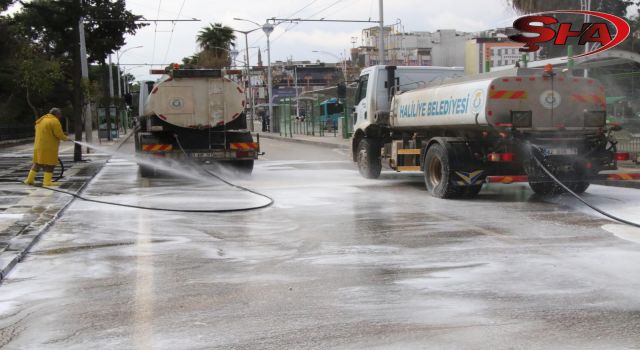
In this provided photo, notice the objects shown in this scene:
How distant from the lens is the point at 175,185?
15.6 meters

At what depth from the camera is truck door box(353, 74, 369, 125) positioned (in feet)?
52.2

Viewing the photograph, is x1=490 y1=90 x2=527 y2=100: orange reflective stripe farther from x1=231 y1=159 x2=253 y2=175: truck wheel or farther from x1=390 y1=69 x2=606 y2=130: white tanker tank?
x1=231 y1=159 x2=253 y2=175: truck wheel

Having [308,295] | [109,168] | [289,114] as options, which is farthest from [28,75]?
[289,114]

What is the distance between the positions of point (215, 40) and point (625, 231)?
70.8m

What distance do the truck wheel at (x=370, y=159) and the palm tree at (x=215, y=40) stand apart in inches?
2390

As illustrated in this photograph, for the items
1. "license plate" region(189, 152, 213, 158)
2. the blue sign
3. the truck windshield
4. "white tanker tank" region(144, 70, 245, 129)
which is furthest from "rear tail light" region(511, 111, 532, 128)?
"license plate" region(189, 152, 213, 158)

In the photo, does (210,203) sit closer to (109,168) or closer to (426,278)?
(426,278)

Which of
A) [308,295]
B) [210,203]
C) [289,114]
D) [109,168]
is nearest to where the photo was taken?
[308,295]

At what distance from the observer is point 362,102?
16.1 metres

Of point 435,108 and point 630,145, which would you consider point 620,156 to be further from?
point 630,145

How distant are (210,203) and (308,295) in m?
6.57

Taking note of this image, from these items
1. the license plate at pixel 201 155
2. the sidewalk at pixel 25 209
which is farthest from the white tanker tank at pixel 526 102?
the license plate at pixel 201 155

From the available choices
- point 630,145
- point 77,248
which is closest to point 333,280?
point 77,248

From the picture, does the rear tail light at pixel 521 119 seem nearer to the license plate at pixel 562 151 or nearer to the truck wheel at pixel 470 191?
the license plate at pixel 562 151
